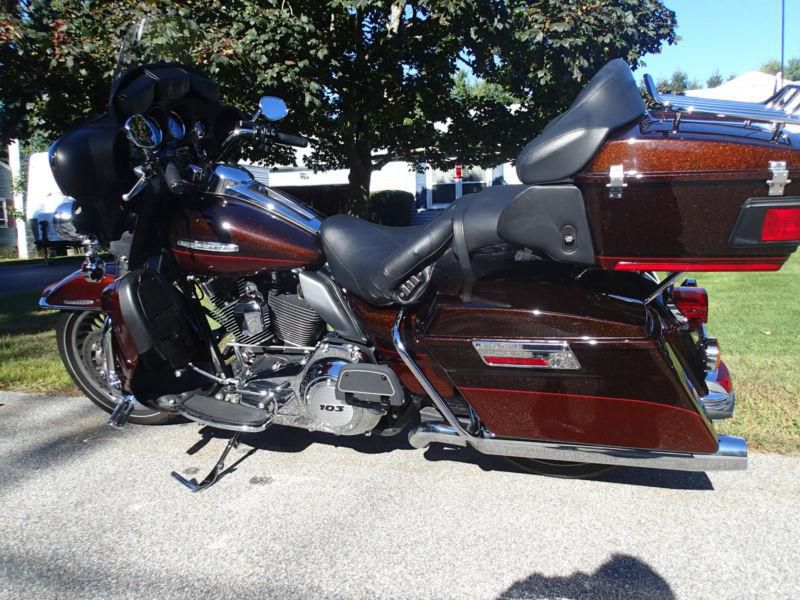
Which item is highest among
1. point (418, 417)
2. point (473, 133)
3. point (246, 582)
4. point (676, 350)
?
point (473, 133)

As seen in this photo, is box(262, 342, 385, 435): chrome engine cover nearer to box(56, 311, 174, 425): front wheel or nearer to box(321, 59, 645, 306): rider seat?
box(321, 59, 645, 306): rider seat

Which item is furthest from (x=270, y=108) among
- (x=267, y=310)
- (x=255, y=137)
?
(x=267, y=310)

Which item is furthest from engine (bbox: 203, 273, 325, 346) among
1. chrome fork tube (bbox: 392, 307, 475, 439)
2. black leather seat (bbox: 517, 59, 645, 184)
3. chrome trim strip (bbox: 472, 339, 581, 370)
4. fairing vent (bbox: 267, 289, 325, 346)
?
black leather seat (bbox: 517, 59, 645, 184)

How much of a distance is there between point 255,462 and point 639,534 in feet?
5.89

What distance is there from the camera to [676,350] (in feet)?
6.93

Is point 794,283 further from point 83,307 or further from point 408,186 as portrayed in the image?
point 408,186

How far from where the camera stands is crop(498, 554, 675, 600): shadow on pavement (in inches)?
78.2

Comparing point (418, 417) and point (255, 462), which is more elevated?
point (418, 417)

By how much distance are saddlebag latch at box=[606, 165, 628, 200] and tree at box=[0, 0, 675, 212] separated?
5010 millimetres

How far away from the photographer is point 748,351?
14.5 ft

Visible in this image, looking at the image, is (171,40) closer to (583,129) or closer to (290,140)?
(290,140)

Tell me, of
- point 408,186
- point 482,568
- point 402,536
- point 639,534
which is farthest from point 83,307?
point 408,186

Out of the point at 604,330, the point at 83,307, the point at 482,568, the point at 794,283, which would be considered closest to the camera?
the point at 604,330

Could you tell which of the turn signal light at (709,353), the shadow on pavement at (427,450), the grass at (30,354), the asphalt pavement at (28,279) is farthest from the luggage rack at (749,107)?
the asphalt pavement at (28,279)
